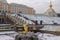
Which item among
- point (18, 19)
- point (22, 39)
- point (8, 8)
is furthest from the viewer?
point (8, 8)

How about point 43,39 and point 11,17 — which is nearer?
point 43,39

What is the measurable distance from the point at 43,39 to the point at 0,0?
931 inches

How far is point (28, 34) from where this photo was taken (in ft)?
24.2

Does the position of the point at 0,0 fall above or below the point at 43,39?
above

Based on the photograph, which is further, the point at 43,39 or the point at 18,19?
the point at 18,19

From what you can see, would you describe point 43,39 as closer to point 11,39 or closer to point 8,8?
point 11,39

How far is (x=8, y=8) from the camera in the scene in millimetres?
28578

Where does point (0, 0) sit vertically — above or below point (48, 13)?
above

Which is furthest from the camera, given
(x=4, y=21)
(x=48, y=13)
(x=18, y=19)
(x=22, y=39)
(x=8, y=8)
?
(x=48, y=13)

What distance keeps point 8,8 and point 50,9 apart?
19.8 feet

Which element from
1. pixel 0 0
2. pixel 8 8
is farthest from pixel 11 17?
pixel 0 0

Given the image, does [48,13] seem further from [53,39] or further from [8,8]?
[53,39]

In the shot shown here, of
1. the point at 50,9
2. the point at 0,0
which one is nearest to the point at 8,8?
the point at 0,0

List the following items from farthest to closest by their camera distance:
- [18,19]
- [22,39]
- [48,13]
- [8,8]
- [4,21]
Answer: [48,13] → [8,8] → [4,21] → [18,19] → [22,39]
